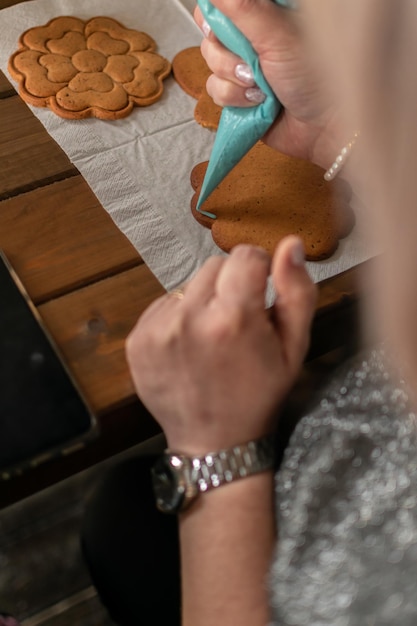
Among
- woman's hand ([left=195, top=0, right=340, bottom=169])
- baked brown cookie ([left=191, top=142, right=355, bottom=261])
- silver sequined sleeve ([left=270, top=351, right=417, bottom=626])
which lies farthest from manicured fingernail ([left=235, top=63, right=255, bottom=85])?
silver sequined sleeve ([left=270, top=351, right=417, bottom=626])

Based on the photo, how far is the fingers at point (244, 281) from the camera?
49 centimetres

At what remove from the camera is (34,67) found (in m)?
0.81

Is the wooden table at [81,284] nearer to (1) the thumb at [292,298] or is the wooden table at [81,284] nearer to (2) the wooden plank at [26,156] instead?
(2) the wooden plank at [26,156]

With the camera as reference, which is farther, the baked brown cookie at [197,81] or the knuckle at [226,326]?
the baked brown cookie at [197,81]

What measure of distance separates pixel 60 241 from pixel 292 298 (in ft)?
0.85

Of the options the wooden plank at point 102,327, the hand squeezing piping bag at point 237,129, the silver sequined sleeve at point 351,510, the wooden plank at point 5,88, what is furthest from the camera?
the wooden plank at point 5,88

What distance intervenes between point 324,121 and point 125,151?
9.3 inches

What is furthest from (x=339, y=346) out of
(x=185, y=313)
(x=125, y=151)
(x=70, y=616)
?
(x=70, y=616)

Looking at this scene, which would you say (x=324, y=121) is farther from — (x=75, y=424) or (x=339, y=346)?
(x=75, y=424)

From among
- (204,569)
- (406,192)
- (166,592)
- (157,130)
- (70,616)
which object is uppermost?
(406,192)

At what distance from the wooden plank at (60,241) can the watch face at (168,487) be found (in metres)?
0.19

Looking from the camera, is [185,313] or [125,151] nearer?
[185,313]

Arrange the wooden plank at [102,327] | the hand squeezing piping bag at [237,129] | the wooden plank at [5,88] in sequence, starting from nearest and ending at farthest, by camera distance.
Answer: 1. the wooden plank at [102,327]
2. the hand squeezing piping bag at [237,129]
3. the wooden plank at [5,88]

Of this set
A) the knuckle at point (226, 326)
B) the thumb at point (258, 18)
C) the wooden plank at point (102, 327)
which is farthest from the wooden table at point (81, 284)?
the thumb at point (258, 18)
